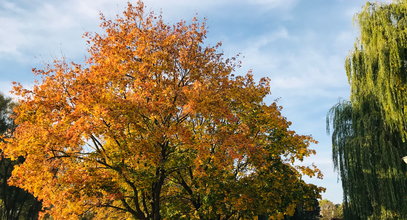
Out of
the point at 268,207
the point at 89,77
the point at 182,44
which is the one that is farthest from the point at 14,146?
the point at 268,207

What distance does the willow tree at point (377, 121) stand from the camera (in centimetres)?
1662

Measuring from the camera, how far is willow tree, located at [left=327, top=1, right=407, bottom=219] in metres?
16.6

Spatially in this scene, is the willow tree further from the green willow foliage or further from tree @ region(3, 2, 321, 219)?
tree @ region(3, 2, 321, 219)

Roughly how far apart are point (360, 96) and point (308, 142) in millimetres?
5089

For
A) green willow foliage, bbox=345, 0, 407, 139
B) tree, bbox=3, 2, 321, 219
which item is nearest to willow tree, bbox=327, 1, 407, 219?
green willow foliage, bbox=345, 0, 407, 139

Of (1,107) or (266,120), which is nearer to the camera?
(266,120)

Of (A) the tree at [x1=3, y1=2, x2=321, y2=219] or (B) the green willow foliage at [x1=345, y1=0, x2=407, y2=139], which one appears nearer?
(A) the tree at [x1=3, y1=2, x2=321, y2=219]

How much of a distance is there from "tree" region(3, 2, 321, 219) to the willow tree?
3744mm

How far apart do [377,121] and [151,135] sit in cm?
1250

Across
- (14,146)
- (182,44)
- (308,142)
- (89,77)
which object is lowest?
(14,146)

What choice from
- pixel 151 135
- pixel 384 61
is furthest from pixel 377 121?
pixel 151 135

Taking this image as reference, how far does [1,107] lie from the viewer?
35.0m

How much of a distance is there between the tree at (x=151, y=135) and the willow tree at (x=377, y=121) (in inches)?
147

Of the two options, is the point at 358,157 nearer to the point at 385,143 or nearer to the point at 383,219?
the point at 385,143
